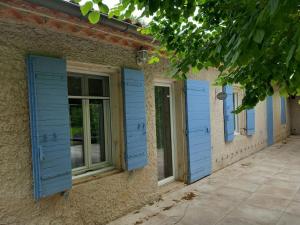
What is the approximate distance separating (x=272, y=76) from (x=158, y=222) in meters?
3.02

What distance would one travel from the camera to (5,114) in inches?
131

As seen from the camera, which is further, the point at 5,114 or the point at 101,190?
the point at 101,190

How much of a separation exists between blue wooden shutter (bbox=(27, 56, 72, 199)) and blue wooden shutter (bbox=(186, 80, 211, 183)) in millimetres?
3456

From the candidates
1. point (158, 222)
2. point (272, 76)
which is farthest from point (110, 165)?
point (272, 76)

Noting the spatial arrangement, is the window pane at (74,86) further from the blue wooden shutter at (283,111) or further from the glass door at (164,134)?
the blue wooden shutter at (283,111)

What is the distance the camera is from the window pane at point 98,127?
4.76 m

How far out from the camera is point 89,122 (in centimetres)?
465

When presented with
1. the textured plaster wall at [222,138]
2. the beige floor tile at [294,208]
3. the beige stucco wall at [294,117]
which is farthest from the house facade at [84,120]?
the beige stucco wall at [294,117]

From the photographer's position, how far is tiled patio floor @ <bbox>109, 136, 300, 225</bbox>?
4566 millimetres

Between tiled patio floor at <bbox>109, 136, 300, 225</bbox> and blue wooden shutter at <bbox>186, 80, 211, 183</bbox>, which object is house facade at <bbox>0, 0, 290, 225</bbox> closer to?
blue wooden shutter at <bbox>186, 80, 211, 183</bbox>

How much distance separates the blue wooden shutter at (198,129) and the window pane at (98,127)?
2326 mm

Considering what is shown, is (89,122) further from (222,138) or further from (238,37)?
(222,138)

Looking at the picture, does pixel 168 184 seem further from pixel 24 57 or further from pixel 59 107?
pixel 24 57

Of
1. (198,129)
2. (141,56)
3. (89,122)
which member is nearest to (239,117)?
(198,129)
